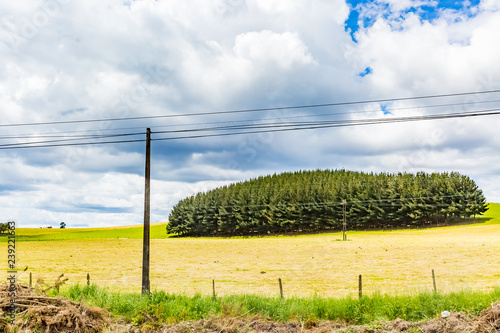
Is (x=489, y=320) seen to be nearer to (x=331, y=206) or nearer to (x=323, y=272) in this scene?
(x=323, y=272)

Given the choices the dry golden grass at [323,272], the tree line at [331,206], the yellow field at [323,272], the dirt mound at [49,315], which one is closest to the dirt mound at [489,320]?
the dry golden grass at [323,272]

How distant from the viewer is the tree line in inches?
4414

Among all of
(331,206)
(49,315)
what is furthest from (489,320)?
(331,206)

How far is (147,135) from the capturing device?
75.5 ft

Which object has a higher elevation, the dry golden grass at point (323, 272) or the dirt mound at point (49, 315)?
the dirt mound at point (49, 315)

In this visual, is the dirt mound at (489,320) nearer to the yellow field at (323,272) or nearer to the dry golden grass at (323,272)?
the dry golden grass at (323,272)

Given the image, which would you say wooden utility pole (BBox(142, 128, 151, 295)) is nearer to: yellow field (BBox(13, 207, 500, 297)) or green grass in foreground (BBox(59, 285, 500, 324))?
green grass in foreground (BBox(59, 285, 500, 324))

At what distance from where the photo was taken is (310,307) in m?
16.7

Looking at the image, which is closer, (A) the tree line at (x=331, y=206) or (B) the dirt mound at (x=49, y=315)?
(B) the dirt mound at (x=49, y=315)

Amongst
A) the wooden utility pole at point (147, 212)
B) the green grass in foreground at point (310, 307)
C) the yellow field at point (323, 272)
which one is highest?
the wooden utility pole at point (147, 212)

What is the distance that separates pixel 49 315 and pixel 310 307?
9.98 metres

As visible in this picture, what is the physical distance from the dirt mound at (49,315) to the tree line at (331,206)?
9683 cm

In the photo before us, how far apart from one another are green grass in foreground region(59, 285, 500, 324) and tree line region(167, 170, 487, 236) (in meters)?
92.5

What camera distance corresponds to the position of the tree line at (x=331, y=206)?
112 m
